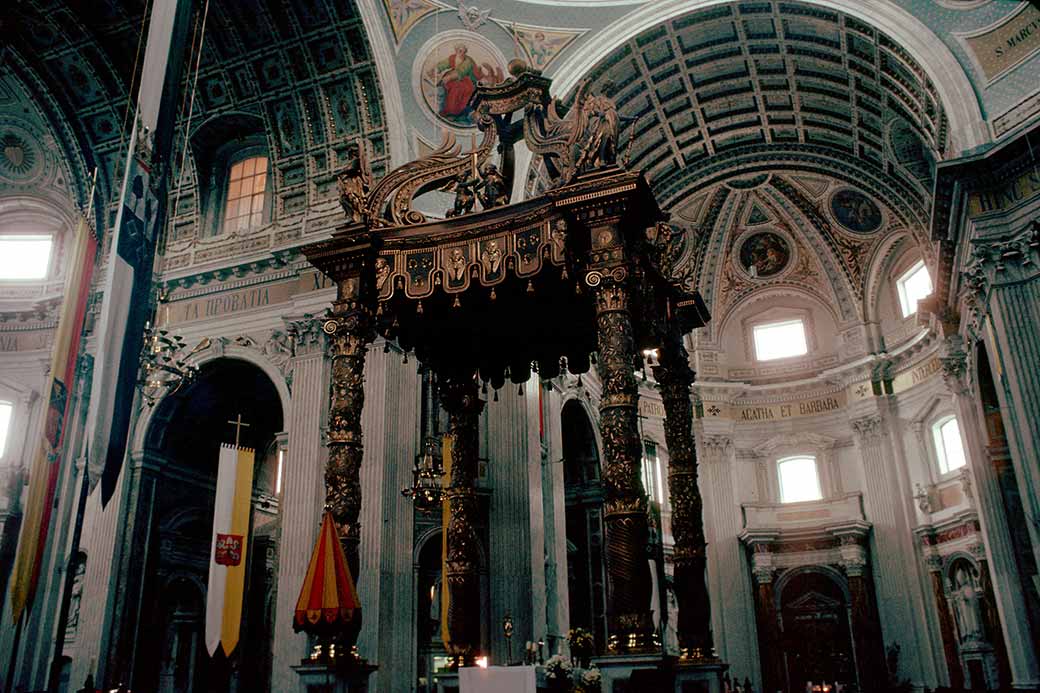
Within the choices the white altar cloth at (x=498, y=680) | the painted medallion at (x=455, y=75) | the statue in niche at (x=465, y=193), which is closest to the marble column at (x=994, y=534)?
the white altar cloth at (x=498, y=680)

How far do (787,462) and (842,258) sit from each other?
5.62 metres

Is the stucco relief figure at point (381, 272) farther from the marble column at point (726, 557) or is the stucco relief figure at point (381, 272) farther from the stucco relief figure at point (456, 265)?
the marble column at point (726, 557)

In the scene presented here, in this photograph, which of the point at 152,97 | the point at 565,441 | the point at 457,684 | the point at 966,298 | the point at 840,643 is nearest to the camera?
the point at 152,97

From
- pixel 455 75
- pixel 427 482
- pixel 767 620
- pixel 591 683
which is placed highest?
pixel 455 75

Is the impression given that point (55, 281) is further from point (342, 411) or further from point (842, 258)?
point (842, 258)

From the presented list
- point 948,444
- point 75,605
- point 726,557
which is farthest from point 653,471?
point 75,605

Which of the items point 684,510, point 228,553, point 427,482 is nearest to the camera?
point 684,510

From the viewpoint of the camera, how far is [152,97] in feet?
23.7

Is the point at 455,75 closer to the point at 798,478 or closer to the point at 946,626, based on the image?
the point at 798,478

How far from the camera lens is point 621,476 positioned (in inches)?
265

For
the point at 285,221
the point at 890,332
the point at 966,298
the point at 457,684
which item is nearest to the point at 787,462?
the point at 890,332

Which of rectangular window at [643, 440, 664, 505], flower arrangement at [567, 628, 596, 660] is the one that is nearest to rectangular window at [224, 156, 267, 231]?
flower arrangement at [567, 628, 596, 660]

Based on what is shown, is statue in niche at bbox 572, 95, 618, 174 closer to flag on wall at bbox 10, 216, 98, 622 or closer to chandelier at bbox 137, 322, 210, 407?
flag on wall at bbox 10, 216, 98, 622

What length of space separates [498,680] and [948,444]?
634 inches
